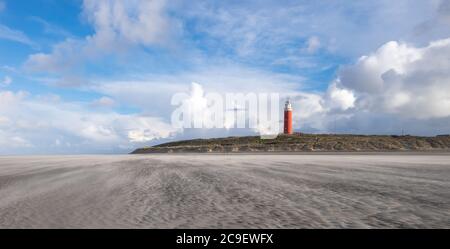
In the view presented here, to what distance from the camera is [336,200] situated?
25.9 feet

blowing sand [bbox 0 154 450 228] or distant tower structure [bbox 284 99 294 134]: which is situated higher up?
distant tower structure [bbox 284 99 294 134]

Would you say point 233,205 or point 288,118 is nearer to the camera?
point 233,205

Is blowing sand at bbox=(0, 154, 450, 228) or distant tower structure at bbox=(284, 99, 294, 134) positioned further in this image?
distant tower structure at bbox=(284, 99, 294, 134)

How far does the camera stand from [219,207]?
7.35 metres

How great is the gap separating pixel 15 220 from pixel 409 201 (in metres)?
6.93

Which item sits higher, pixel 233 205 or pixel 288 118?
pixel 288 118

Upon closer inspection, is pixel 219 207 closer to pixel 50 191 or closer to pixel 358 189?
pixel 358 189

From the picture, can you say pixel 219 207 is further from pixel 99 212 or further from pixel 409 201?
pixel 409 201

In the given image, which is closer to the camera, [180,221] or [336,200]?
[180,221]

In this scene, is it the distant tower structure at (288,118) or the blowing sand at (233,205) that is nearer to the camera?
the blowing sand at (233,205)
